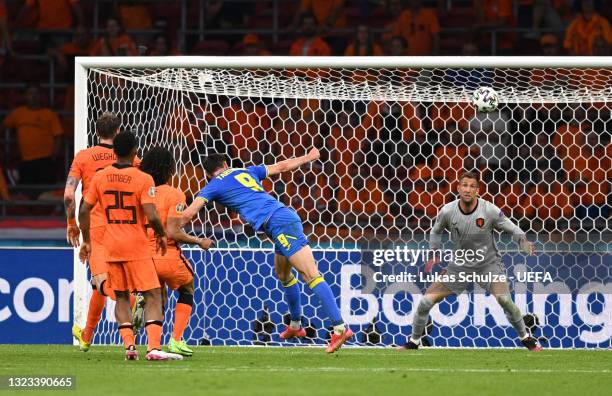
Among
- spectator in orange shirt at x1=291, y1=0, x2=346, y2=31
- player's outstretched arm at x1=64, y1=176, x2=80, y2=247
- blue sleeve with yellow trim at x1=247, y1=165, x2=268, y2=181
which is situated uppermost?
spectator in orange shirt at x1=291, y1=0, x2=346, y2=31

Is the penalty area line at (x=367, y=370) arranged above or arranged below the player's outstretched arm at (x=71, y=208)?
below

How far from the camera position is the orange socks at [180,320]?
10.1 meters

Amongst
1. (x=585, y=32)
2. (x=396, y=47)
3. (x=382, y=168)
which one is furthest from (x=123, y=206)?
(x=585, y=32)

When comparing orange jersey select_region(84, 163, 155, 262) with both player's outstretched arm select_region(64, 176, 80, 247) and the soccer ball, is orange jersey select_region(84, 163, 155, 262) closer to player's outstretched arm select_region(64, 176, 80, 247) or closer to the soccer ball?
player's outstretched arm select_region(64, 176, 80, 247)

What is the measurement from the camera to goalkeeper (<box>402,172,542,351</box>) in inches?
448

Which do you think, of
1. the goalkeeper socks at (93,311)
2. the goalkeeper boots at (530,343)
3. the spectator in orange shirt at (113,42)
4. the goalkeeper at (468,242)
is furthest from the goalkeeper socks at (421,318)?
the spectator in orange shirt at (113,42)

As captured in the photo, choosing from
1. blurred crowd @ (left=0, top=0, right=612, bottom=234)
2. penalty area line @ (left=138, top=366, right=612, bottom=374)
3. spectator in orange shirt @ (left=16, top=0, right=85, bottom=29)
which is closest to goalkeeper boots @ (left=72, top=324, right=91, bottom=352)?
penalty area line @ (left=138, top=366, right=612, bottom=374)

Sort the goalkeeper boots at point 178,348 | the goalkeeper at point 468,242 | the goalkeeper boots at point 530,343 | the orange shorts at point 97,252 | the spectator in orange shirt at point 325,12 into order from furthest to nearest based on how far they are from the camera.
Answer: the spectator in orange shirt at point 325,12
the goalkeeper at point 468,242
the goalkeeper boots at point 530,343
the goalkeeper boots at point 178,348
the orange shorts at point 97,252

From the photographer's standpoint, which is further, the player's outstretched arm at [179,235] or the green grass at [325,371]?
the player's outstretched arm at [179,235]

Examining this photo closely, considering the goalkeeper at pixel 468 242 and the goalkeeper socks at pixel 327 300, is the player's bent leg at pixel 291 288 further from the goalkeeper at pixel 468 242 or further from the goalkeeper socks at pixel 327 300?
the goalkeeper at pixel 468 242

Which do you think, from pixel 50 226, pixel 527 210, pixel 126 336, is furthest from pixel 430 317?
pixel 50 226

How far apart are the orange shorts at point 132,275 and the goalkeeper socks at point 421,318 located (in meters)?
3.01

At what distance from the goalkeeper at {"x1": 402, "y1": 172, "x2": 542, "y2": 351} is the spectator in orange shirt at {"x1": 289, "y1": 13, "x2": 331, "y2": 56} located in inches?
194

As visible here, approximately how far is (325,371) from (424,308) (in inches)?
109
